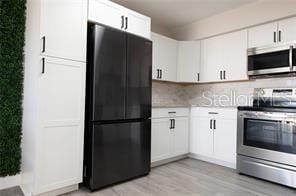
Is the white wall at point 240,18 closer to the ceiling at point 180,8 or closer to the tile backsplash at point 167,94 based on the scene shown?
the ceiling at point 180,8

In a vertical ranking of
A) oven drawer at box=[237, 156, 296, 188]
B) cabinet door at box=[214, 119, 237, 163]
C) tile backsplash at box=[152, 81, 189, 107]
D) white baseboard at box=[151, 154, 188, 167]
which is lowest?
white baseboard at box=[151, 154, 188, 167]

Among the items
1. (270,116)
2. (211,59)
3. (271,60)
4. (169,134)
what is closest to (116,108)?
(169,134)

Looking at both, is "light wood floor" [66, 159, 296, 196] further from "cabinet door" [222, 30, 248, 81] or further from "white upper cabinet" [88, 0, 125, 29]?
"white upper cabinet" [88, 0, 125, 29]

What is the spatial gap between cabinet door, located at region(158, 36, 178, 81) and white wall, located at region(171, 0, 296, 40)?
468 mm

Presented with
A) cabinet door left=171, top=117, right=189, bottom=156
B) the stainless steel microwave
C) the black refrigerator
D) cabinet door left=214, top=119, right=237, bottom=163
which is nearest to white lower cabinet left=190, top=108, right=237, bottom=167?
cabinet door left=214, top=119, right=237, bottom=163

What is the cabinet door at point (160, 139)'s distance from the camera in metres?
3.24

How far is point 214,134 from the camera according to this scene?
3.55 m

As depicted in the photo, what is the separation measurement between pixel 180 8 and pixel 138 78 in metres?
1.55

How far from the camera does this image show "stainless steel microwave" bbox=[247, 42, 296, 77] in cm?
290

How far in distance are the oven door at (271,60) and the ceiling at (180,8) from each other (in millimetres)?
806

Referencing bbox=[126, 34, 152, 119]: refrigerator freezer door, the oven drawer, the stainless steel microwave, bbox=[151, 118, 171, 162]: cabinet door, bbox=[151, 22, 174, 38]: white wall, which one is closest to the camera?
the oven drawer

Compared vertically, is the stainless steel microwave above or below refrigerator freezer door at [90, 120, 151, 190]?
above

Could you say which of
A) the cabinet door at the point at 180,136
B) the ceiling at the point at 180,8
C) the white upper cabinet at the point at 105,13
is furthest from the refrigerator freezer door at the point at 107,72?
the cabinet door at the point at 180,136

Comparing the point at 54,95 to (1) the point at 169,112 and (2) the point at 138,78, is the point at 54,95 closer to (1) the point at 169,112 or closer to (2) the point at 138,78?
(2) the point at 138,78
